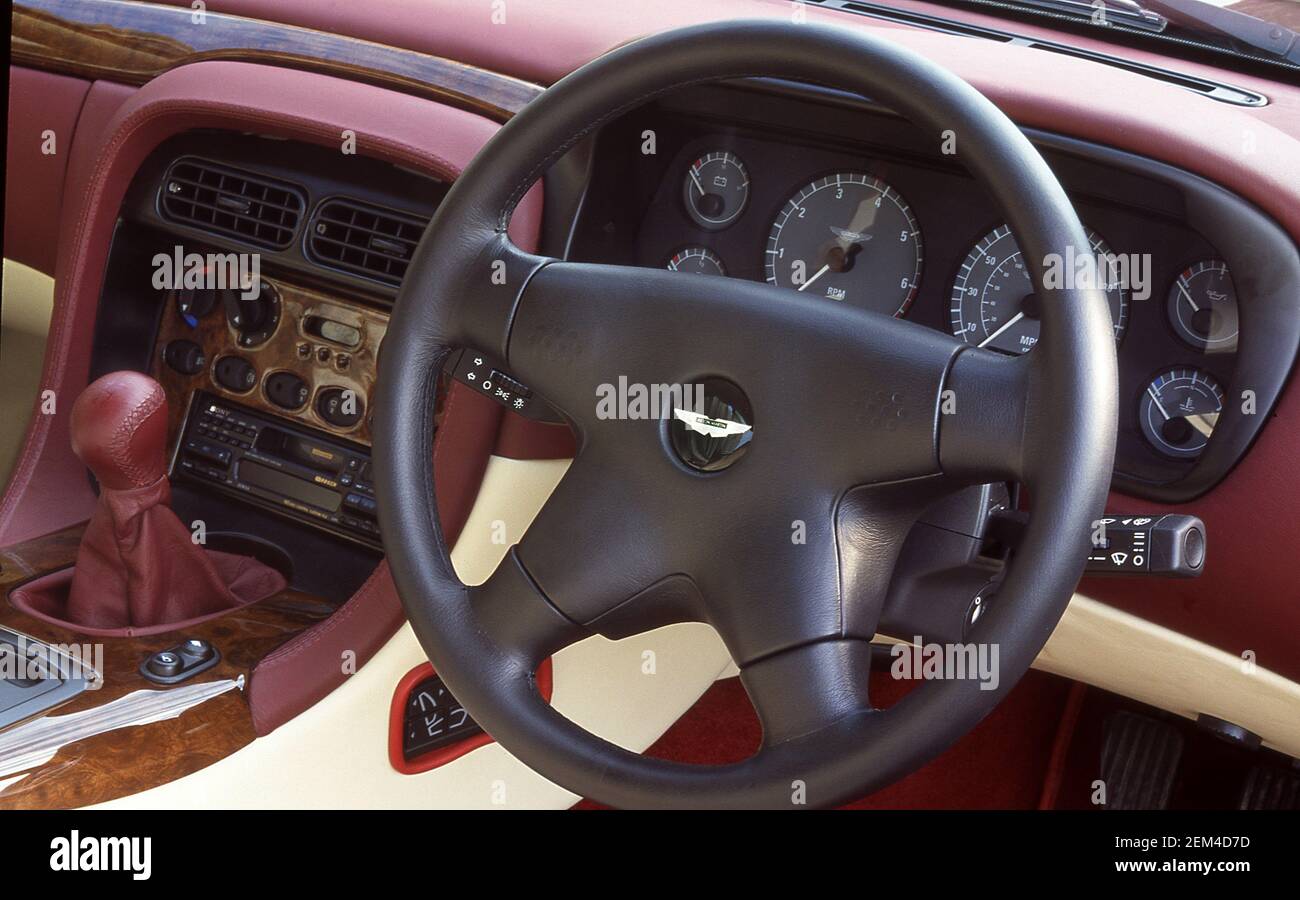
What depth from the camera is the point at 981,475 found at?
0.84 m

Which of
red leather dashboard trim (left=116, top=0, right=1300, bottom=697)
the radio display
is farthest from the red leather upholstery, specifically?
red leather dashboard trim (left=116, top=0, right=1300, bottom=697)

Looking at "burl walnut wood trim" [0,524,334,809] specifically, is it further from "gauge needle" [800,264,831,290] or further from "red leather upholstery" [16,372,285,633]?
"gauge needle" [800,264,831,290]

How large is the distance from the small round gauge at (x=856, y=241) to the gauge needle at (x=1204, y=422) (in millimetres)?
268

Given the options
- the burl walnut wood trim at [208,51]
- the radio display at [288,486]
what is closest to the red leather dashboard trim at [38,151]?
the burl walnut wood trim at [208,51]

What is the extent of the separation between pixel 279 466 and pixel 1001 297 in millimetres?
845

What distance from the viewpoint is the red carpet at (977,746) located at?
1.81 m

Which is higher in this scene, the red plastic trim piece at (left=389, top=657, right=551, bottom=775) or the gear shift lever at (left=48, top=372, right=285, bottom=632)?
the gear shift lever at (left=48, top=372, right=285, bottom=632)

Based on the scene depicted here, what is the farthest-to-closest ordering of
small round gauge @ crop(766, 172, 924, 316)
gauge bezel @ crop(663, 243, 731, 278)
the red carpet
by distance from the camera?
the red carpet < gauge bezel @ crop(663, 243, 731, 278) < small round gauge @ crop(766, 172, 924, 316)

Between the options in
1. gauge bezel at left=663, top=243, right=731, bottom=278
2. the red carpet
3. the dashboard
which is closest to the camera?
the dashboard

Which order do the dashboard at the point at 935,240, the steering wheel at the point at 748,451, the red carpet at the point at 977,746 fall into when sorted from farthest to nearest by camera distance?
the red carpet at the point at 977,746 < the dashboard at the point at 935,240 < the steering wheel at the point at 748,451

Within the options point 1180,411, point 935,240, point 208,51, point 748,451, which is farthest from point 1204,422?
point 208,51

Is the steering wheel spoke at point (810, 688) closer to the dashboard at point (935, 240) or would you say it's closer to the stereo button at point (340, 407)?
the dashboard at point (935, 240)

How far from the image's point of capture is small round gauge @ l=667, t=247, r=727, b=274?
4.26 ft
